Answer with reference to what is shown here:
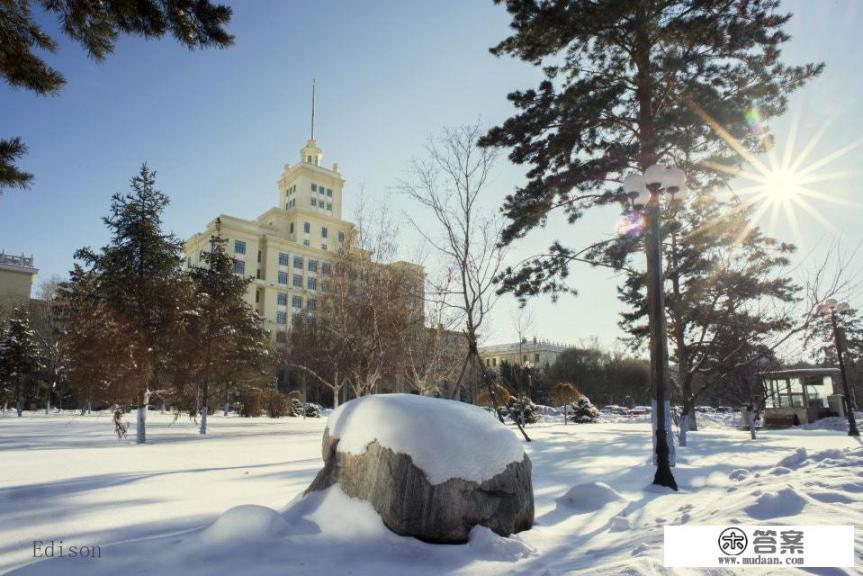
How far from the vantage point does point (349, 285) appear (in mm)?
20062

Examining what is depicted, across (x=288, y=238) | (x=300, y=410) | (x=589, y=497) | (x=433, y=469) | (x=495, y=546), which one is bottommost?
(x=300, y=410)

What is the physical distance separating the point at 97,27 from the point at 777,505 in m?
8.38

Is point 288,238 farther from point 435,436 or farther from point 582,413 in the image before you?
point 435,436

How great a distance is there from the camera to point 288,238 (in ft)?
270

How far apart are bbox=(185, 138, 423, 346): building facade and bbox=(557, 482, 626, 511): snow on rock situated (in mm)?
60785

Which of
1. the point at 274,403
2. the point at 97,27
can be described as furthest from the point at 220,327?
the point at 97,27

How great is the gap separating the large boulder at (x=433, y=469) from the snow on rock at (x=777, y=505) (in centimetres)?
206

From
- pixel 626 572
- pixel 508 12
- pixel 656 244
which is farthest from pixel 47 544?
pixel 508 12

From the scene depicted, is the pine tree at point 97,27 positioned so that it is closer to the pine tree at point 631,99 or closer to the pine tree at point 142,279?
the pine tree at point 631,99

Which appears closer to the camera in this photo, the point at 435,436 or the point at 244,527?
the point at 244,527

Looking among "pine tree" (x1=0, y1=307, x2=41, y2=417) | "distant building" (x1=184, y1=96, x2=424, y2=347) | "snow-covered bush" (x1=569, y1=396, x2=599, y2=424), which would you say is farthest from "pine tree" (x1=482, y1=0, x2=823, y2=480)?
"distant building" (x1=184, y1=96, x2=424, y2=347)

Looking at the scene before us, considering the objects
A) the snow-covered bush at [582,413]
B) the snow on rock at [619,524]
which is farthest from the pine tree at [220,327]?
the snow-covered bush at [582,413]

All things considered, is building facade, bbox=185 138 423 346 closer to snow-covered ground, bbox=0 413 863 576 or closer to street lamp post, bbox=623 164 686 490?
snow-covered ground, bbox=0 413 863 576

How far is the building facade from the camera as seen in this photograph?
72750mm
